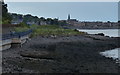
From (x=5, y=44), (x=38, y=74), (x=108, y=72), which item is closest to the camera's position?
(x=38, y=74)

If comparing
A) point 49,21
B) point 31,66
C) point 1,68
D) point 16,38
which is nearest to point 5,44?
point 16,38

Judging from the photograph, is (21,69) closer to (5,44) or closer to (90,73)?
(90,73)

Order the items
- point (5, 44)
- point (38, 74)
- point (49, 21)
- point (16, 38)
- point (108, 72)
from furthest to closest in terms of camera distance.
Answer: point (49, 21) → point (16, 38) → point (5, 44) → point (108, 72) → point (38, 74)

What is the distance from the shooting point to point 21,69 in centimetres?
1870

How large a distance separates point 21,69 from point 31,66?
6.15ft

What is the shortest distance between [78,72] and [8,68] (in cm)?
473

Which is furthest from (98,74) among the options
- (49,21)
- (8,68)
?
(49,21)

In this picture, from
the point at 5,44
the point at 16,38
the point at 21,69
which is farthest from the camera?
the point at 16,38

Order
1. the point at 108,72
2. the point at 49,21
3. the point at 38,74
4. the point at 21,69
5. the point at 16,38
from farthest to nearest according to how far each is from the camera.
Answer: the point at 49,21 → the point at 16,38 → the point at 108,72 → the point at 21,69 → the point at 38,74

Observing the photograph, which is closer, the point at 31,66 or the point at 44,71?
the point at 44,71

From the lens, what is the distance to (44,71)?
18.8 meters

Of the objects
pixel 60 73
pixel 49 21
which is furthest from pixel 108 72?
pixel 49 21

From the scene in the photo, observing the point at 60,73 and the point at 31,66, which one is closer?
the point at 60,73

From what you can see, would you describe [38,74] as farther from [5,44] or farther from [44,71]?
[5,44]
